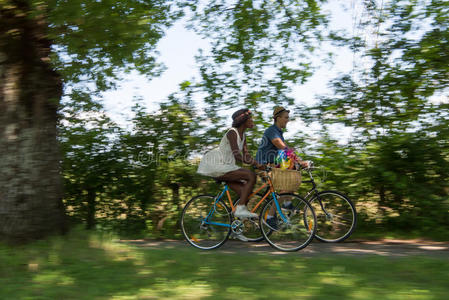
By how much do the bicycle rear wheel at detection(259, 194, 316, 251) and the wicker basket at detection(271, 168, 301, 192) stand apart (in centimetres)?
15

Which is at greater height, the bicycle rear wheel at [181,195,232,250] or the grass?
the bicycle rear wheel at [181,195,232,250]

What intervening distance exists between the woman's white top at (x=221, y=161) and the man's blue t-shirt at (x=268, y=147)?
0.47 metres

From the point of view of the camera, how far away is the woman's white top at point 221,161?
20.4 ft

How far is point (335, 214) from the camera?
6422 millimetres

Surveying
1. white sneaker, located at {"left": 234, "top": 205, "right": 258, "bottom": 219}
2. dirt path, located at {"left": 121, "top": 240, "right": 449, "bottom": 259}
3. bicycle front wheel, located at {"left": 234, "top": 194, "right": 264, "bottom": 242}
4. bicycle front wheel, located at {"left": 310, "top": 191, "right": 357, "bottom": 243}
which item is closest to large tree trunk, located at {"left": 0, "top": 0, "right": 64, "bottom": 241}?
dirt path, located at {"left": 121, "top": 240, "right": 449, "bottom": 259}

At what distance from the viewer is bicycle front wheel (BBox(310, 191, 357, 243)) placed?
6309 mm

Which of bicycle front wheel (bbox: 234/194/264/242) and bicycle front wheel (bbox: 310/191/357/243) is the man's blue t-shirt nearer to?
bicycle front wheel (bbox: 234/194/264/242)

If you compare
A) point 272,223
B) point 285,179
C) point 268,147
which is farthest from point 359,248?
point 268,147

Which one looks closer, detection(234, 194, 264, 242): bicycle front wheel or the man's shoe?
the man's shoe

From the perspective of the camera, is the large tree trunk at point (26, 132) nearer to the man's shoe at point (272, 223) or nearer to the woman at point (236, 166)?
the woman at point (236, 166)

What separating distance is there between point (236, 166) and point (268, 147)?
2.30 feet

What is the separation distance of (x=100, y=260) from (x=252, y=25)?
6.81 metres

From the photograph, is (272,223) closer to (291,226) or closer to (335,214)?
(291,226)

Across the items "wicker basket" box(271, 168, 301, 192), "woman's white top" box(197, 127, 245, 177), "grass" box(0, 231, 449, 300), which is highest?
"woman's white top" box(197, 127, 245, 177)
